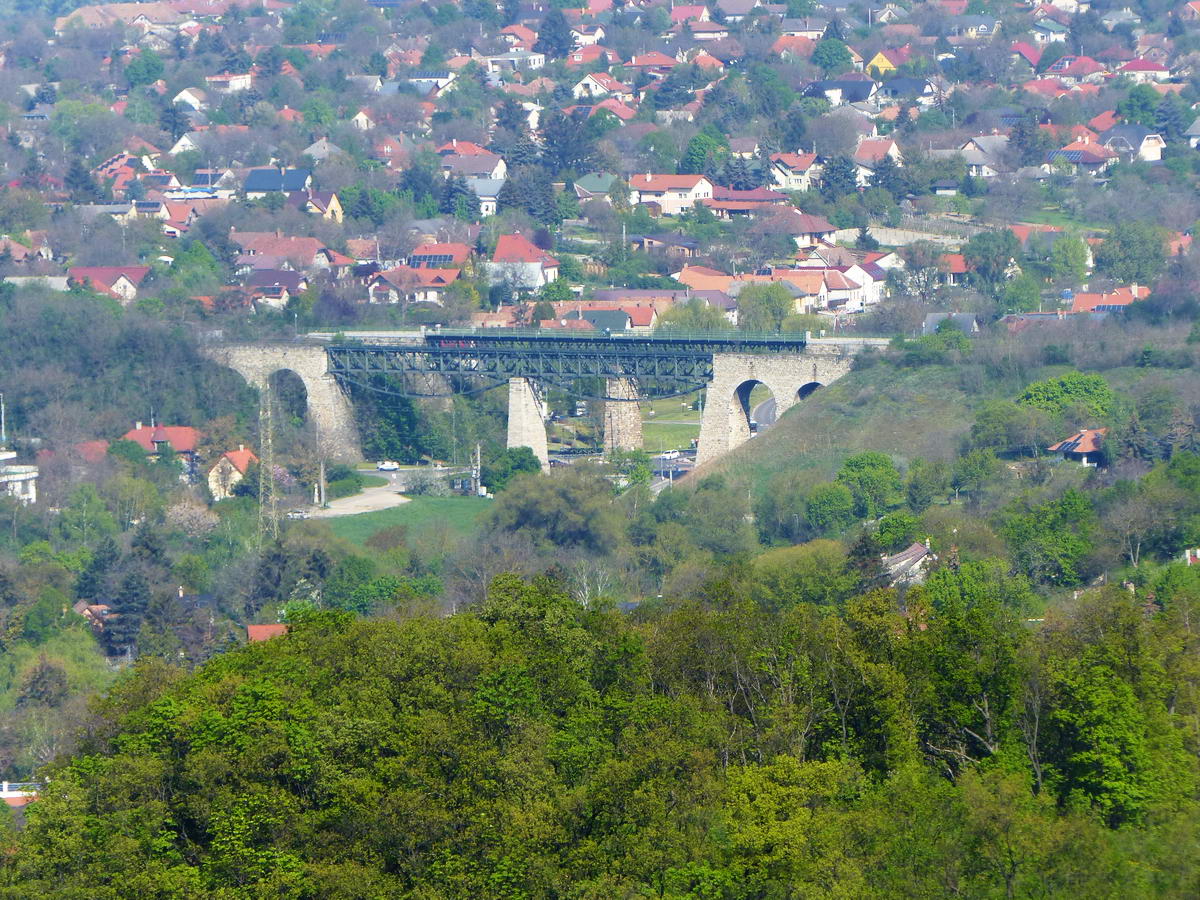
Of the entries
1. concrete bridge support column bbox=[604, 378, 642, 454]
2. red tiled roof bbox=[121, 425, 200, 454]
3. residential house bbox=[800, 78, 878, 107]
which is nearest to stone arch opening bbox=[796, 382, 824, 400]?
concrete bridge support column bbox=[604, 378, 642, 454]

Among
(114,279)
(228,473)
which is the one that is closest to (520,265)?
(114,279)

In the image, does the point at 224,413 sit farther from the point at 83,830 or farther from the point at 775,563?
the point at 83,830

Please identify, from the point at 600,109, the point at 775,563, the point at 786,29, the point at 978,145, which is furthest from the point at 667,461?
the point at 786,29

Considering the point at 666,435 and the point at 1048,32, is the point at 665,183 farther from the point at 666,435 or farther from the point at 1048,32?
the point at 1048,32

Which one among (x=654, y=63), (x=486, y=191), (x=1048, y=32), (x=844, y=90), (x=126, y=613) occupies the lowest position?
(x=126, y=613)

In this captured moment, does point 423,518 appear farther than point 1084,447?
Yes

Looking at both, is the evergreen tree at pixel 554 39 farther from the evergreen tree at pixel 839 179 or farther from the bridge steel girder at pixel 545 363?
the bridge steel girder at pixel 545 363

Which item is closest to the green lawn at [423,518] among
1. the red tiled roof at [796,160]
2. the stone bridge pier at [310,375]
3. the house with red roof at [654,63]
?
the stone bridge pier at [310,375]

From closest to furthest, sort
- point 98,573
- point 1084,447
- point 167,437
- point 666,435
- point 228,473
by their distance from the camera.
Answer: point 98,573 → point 1084,447 → point 228,473 → point 167,437 → point 666,435
